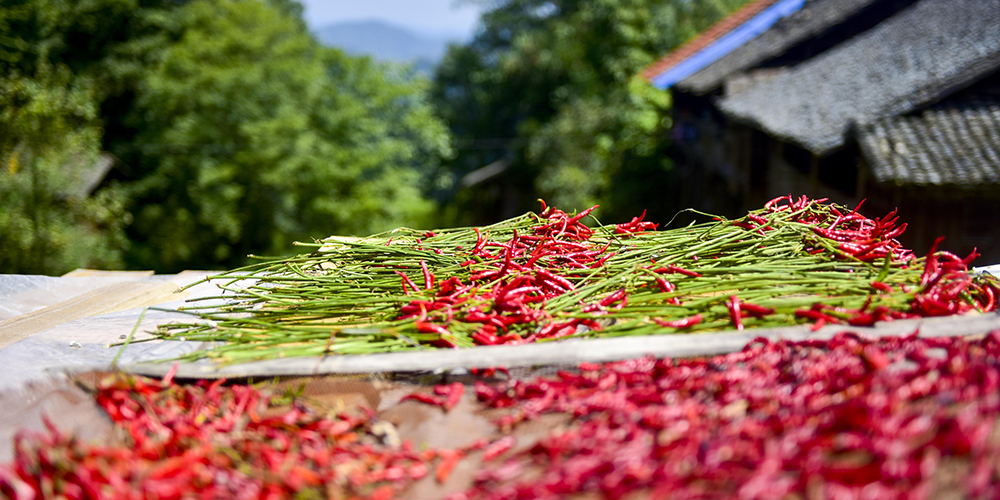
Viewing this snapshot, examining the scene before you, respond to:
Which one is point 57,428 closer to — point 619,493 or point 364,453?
point 364,453

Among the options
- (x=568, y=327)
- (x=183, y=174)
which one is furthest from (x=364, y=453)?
(x=183, y=174)

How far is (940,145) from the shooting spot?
7.51 metres

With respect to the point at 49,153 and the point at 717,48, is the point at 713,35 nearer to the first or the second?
the point at 717,48

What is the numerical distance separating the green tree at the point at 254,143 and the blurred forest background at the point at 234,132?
5cm

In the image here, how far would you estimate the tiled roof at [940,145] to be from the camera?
700cm

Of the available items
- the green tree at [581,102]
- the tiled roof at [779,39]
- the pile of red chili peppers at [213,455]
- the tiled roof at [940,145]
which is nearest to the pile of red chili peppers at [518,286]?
the pile of red chili peppers at [213,455]

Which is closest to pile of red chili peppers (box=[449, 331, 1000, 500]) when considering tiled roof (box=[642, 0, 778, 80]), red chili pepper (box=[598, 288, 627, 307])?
red chili pepper (box=[598, 288, 627, 307])

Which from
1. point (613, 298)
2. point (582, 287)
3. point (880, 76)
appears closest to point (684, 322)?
point (613, 298)

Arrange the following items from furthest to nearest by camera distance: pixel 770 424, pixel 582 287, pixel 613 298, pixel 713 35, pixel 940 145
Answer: pixel 713 35
pixel 940 145
pixel 582 287
pixel 613 298
pixel 770 424

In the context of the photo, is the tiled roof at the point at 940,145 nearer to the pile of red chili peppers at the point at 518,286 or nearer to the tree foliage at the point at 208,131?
the pile of red chili peppers at the point at 518,286

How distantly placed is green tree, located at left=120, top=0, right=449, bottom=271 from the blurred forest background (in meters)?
0.05

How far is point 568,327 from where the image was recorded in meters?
2.15

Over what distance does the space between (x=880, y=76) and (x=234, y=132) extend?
15.9m

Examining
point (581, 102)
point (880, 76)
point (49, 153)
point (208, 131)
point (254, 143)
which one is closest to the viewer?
point (880, 76)
